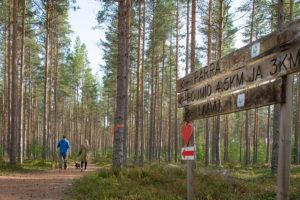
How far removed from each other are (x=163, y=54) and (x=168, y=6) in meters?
5.75

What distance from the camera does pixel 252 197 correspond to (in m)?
8.80

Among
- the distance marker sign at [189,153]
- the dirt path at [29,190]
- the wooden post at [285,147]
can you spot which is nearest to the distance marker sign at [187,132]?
the distance marker sign at [189,153]

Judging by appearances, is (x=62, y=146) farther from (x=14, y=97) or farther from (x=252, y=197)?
(x=252, y=197)

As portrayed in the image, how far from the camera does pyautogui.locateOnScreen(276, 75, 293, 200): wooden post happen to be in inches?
148

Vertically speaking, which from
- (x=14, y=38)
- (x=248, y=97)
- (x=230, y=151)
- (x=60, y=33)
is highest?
(x=60, y=33)

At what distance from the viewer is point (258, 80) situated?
13.9 feet

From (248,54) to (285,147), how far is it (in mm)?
1216

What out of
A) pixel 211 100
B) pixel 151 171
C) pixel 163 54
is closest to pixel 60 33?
pixel 163 54

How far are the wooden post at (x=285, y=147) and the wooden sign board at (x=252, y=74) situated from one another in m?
0.17

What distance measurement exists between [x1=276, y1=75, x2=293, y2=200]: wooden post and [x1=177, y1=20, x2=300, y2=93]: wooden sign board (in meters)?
0.38

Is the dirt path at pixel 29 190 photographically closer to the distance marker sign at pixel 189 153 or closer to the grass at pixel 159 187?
the grass at pixel 159 187

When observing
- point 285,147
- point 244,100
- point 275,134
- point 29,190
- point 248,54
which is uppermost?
point 248,54

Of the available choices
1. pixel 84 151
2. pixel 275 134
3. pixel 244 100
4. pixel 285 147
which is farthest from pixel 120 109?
pixel 285 147

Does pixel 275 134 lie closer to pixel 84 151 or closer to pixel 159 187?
pixel 159 187
